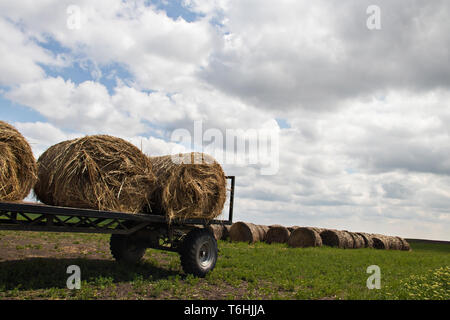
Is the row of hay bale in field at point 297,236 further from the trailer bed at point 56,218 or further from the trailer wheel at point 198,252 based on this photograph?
the trailer bed at point 56,218

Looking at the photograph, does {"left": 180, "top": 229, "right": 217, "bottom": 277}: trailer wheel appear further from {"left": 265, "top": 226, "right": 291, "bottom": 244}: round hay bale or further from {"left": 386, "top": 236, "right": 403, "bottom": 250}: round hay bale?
{"left": 386, "top": 236, "right": 403, "bottom": 250}: round hay bale

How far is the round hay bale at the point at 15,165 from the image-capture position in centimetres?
653

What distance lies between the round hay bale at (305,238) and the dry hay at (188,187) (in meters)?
11.5

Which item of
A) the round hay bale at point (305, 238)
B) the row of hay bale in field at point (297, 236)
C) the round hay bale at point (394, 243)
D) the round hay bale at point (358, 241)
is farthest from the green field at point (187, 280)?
the round hay bale at point (394, 243)

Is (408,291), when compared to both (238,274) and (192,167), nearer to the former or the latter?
(238,274)

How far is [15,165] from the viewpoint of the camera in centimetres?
675

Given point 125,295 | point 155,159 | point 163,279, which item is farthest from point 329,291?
point 155,159

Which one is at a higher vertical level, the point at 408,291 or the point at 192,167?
the point at 192,167

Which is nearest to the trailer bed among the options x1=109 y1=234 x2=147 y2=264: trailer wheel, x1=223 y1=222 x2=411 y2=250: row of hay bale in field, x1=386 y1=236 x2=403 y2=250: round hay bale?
x1=109 y1=234 x2=147 y2=264: trailer wheel

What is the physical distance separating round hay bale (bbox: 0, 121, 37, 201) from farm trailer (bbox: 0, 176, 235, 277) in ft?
1.44

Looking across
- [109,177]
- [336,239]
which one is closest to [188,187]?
[109,177]

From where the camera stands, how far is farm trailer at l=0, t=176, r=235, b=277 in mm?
6953

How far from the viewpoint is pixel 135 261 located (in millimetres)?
10680
